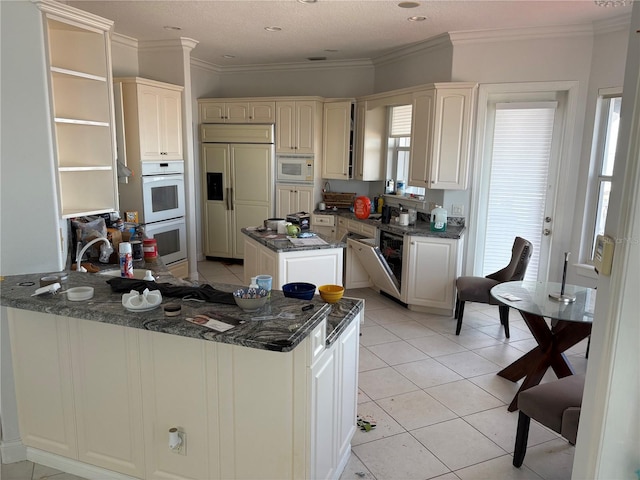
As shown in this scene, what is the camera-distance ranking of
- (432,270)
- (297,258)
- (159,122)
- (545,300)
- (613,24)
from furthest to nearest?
(159,122)
(432,270)
(613,24)
(297,258)
(545,300)

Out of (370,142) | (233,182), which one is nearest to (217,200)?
(233,182)

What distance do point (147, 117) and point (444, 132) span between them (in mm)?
3224

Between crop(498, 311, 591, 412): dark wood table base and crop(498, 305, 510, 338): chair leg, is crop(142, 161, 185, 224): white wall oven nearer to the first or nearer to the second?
crop(498, 305, 510, 338): chair leg

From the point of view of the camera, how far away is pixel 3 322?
94.3 inches

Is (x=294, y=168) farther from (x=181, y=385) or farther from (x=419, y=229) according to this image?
(x=181, y=385)

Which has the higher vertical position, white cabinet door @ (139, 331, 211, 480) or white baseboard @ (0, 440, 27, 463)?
white cabinet door @ (139, 331, 211, 480)

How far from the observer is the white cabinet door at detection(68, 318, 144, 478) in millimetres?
2176

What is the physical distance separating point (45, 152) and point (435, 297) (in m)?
3.77

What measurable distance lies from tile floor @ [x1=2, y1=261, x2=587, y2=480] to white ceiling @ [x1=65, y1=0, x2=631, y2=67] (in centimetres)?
293

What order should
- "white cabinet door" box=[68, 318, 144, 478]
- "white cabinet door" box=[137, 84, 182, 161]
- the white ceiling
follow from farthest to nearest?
"white cabinet door" box=[137, 84, 182, 161]
the white ceiling
"white cabinet door" box=[68, 318, 144, 478]

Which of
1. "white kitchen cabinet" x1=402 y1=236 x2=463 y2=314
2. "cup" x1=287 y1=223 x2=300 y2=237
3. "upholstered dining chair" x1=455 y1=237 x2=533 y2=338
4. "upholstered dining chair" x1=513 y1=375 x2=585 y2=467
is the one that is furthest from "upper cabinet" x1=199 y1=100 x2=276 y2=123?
"upholstered dining chair" x1=513 y1=375 x2=585 y2=467

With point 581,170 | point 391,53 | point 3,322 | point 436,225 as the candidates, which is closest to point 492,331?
point 436,225

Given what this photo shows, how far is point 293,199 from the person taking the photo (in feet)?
21.4

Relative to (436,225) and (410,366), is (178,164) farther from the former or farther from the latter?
(410,366)
